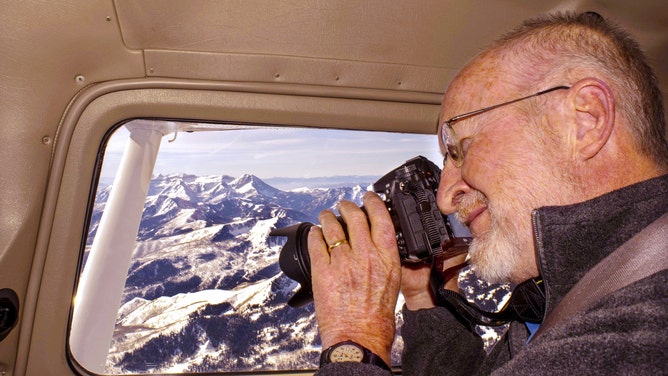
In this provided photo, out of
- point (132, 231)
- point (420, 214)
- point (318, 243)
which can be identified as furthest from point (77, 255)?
point (420, 214)

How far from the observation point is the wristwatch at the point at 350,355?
4.27 feet

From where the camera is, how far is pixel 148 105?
5.92 feet

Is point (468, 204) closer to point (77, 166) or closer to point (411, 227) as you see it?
point (411, 227)

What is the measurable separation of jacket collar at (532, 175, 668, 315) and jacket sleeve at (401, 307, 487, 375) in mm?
631

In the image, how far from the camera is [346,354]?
1305mm

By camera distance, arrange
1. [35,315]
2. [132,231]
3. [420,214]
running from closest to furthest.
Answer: [420,214], [35,315], [132,231]

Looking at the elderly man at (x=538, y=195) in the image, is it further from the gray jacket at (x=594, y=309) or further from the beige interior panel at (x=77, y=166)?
the beige interior panel at (x=77, y=166)

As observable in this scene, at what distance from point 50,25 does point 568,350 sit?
5.29ft

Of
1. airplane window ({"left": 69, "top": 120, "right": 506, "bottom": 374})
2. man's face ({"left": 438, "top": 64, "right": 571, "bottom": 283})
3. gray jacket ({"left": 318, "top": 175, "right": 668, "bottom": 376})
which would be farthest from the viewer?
airplane window ({"left": 69, "top": 120, "right": 506, "bottom": 374})

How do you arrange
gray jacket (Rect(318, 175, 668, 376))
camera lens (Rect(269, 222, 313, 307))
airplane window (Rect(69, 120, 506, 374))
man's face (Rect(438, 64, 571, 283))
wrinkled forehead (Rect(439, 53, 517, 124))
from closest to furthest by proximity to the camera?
1. gray jacket (Rect(318, 175, 668, 376))
2. man's face (Rect(438, 64, 571, 283))
3. wrinkled forehead (Rect(439, 53, 517, 124))
4. camera lens (Rect(269, 222, 313, 307))
5. airplane window (Rect(69, 120, 506, 374))

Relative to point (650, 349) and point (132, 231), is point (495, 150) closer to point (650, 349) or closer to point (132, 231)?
point (650, 349)

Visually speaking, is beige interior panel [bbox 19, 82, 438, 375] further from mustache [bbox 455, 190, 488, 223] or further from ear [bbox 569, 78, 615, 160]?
ear [bbox 569, 78, 615, 160]

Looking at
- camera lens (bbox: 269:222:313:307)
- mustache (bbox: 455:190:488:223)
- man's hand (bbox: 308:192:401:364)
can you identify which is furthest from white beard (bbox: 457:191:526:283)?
camera lens (bbox: 269:222:313:307)

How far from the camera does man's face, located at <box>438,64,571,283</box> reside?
124 cm
